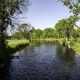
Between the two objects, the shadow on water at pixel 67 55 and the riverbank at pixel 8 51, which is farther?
the shadow on water at pixel 67 55

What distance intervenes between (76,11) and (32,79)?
29026 mm

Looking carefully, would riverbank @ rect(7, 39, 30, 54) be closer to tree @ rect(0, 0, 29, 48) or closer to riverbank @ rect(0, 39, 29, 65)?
riverbank @ rect(0, 39, 29, 65)

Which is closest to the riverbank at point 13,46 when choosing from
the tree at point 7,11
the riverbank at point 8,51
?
the riverbank at point 8,51

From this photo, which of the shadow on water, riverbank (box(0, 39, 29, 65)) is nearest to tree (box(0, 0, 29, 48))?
riverbank (box(0, 39, 29, 65))

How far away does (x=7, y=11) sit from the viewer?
47375mm

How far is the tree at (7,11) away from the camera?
44694mm

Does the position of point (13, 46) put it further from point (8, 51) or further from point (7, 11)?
point (7, 11)

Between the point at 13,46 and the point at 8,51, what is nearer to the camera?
the point at 8,51

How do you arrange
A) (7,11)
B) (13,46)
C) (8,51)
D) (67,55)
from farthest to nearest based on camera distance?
(13,46), (8,51), (67,55), (7,11)

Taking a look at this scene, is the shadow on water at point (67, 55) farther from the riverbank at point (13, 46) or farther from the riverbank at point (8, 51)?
the riverbank at point (13, 46)

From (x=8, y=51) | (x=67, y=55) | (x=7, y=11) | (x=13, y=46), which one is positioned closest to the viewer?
(x=7, y=11)

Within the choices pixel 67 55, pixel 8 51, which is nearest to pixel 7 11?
pixel 8 51

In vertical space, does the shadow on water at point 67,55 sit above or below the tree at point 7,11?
below

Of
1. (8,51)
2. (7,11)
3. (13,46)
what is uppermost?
(7,11)
